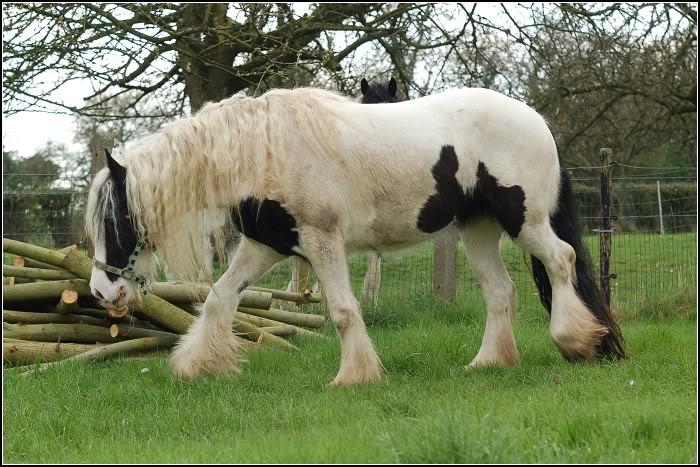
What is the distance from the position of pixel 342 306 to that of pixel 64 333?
2685mm

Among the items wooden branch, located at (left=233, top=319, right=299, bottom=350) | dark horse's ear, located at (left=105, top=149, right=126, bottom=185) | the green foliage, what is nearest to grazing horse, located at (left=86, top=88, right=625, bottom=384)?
dark horse's ear, located at (left=105, top=149, right=126, bottom=185)

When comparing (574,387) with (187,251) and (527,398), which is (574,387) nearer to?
(527,398)

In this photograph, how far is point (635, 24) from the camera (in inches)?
540

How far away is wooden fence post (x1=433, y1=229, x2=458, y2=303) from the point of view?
32.1ft

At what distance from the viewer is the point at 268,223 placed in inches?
225

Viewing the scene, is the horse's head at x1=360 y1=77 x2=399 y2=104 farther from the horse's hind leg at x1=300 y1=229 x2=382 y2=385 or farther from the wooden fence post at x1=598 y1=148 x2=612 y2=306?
the horse's hind leg at x1=300 y1=229 x2=382 y2=385

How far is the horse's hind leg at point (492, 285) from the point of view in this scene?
253 inches

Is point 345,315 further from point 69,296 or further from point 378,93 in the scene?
point 378,93

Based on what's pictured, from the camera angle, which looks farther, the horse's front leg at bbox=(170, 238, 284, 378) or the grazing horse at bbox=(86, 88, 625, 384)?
the horse's front leg at bbox=(170, 238, 284, 378)

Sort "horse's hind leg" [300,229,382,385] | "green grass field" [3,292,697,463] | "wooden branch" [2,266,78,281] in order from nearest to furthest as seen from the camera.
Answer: "green grass field" [3,292,697,463]
"horse's hind leg" [300,229,382,385]
"wooden branch" [2,266,78,281]

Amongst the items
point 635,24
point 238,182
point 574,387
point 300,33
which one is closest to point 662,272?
point 635,24

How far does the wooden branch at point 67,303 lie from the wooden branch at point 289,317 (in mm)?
1655

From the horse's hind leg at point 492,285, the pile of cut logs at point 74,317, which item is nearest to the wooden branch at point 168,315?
the pile of cut logs at point 74,317

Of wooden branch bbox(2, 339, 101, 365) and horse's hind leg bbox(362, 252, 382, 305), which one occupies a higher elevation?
horse's hind leg bbox(362, 252, 382, 305)
